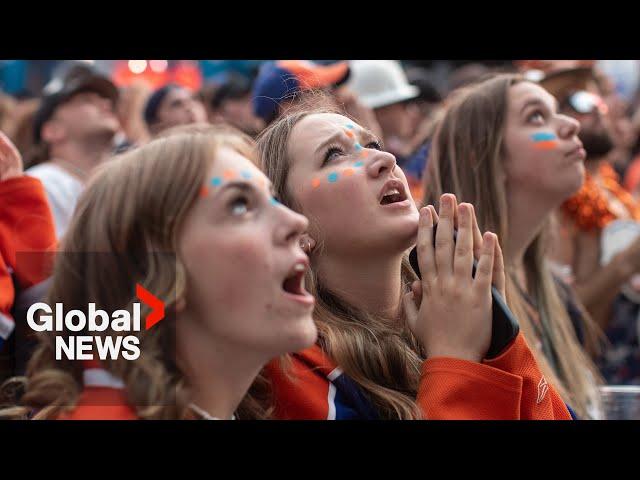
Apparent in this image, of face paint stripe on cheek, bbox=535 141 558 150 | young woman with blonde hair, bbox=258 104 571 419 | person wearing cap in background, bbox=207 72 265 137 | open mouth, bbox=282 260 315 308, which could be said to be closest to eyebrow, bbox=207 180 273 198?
open mouth, bbox=282 260 315 308

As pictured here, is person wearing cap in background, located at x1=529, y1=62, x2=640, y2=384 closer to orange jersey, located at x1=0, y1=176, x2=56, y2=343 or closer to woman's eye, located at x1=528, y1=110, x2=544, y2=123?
woman's eye, located at x1=528, y1=110, x2=544, y2=123

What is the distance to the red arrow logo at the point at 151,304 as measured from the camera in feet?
5.26

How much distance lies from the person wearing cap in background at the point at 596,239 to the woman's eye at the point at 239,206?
2612 mm

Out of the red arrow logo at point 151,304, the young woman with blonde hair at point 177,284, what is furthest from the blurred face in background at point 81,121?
the red arrow logo at point 151,304

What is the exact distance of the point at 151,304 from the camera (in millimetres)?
1605

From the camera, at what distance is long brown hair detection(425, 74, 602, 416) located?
125 inches

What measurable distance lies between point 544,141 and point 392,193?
3.75ft

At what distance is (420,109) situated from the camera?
6828 mm

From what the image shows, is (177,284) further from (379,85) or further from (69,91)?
(379,85)

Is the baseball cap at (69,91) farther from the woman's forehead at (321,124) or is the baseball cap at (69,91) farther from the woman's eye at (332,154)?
the woman's eye at (332,154)

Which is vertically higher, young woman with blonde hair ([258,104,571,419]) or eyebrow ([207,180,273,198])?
eyebrow ([207,180,273,198])

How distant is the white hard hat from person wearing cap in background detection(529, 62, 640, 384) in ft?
4.63

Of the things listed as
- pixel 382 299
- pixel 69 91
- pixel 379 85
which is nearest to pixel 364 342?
pixel 382 299
